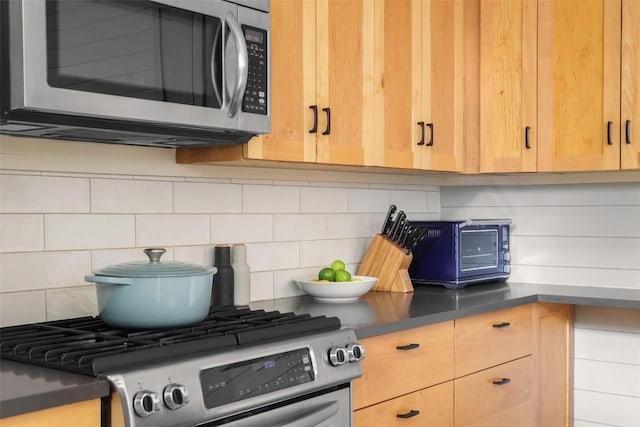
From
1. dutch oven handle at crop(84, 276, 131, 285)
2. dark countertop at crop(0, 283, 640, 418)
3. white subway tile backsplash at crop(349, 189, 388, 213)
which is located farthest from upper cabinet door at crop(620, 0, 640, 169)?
dutch oven handle at crop(84, 276, 131, 285)

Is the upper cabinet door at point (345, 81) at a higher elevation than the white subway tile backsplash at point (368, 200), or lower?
higher

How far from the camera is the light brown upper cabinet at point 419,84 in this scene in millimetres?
2750

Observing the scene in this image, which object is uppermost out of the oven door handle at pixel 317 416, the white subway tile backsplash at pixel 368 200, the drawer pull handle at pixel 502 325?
the white subway tile backsplash at pixel 368 200

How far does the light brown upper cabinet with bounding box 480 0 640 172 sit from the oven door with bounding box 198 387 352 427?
1.48m

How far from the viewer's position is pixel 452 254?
3.19 m

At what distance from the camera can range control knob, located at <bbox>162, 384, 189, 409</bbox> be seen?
1.55 m

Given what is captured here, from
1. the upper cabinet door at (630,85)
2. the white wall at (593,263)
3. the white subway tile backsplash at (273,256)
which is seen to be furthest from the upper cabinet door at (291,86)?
the white wall at (593,263)

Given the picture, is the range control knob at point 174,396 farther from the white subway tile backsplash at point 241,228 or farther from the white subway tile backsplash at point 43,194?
the white subway tile backsplash at point 241,228

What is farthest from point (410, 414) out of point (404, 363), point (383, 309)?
point (383, 309)

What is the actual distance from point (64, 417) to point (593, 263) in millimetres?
2499

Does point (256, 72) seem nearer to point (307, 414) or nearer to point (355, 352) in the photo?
point (355, 352)

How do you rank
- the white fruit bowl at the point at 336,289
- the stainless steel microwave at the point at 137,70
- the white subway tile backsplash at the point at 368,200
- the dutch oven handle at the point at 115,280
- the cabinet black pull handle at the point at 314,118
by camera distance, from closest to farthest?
the stainless steel microwave at the point at 137,70
the dutch oven handle at the point at 115,280
the cabinet black pull handle at the point at 314,118
the white fruit bowl at the point at 336,289
the white subway tile backsplash at the point at 368,200

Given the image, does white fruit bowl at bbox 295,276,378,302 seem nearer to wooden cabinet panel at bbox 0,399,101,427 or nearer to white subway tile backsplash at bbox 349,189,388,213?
white subway tile backsplash at bbox 349,189,388,213

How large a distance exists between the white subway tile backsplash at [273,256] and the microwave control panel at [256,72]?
713 mm
